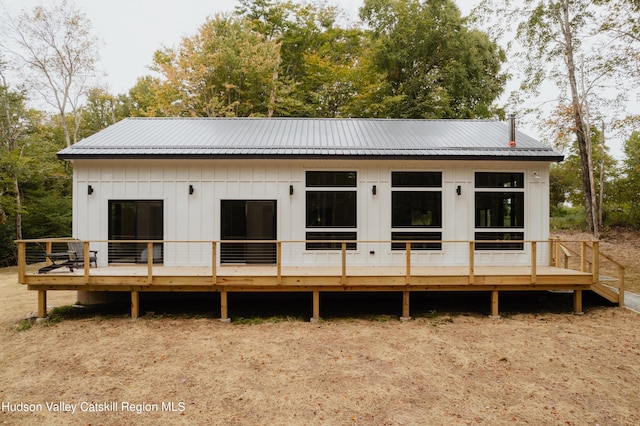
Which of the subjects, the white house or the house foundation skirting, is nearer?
the house foundation skirting

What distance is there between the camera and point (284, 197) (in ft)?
26.3

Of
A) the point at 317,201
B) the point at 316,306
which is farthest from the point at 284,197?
the point at 316,306

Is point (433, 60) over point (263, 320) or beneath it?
over

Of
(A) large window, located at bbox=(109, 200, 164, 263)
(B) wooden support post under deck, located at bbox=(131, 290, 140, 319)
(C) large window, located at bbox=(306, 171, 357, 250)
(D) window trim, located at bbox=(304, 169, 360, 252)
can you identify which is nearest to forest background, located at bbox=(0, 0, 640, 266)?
(C) large window, located at bbox=(306, 171, 357, 250)

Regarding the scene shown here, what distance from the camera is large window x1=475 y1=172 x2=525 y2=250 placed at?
8062mm

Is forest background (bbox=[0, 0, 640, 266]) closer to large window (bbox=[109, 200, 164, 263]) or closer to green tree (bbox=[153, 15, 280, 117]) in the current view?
green tree (bbox=[153, 15, 280, 117])

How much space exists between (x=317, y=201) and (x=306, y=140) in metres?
1.66

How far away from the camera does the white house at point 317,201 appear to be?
7.86m

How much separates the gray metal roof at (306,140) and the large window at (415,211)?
0.68 m

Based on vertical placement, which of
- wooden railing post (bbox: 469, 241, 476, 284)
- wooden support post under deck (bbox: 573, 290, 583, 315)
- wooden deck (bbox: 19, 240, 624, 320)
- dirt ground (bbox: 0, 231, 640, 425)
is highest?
wooden railing post (bbox: 469, 241, 476, 284)

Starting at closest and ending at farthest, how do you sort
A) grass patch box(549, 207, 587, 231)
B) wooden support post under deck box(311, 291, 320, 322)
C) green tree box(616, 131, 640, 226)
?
wooden support post under deck box(311, 291, 320, 322), green tree box(616, 131, 640, 226), grass patch box(549, 207, 587, 231)

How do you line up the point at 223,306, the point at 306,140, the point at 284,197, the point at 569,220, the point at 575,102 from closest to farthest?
1. the point at 223,306
2. the point at 284,197
3. the point at 306,140
4. the point at 575,102
5. the point at 569,220

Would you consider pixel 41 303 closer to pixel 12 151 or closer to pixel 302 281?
pixel 302 281

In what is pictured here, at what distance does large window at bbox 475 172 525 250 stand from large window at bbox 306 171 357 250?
285 centimetres
